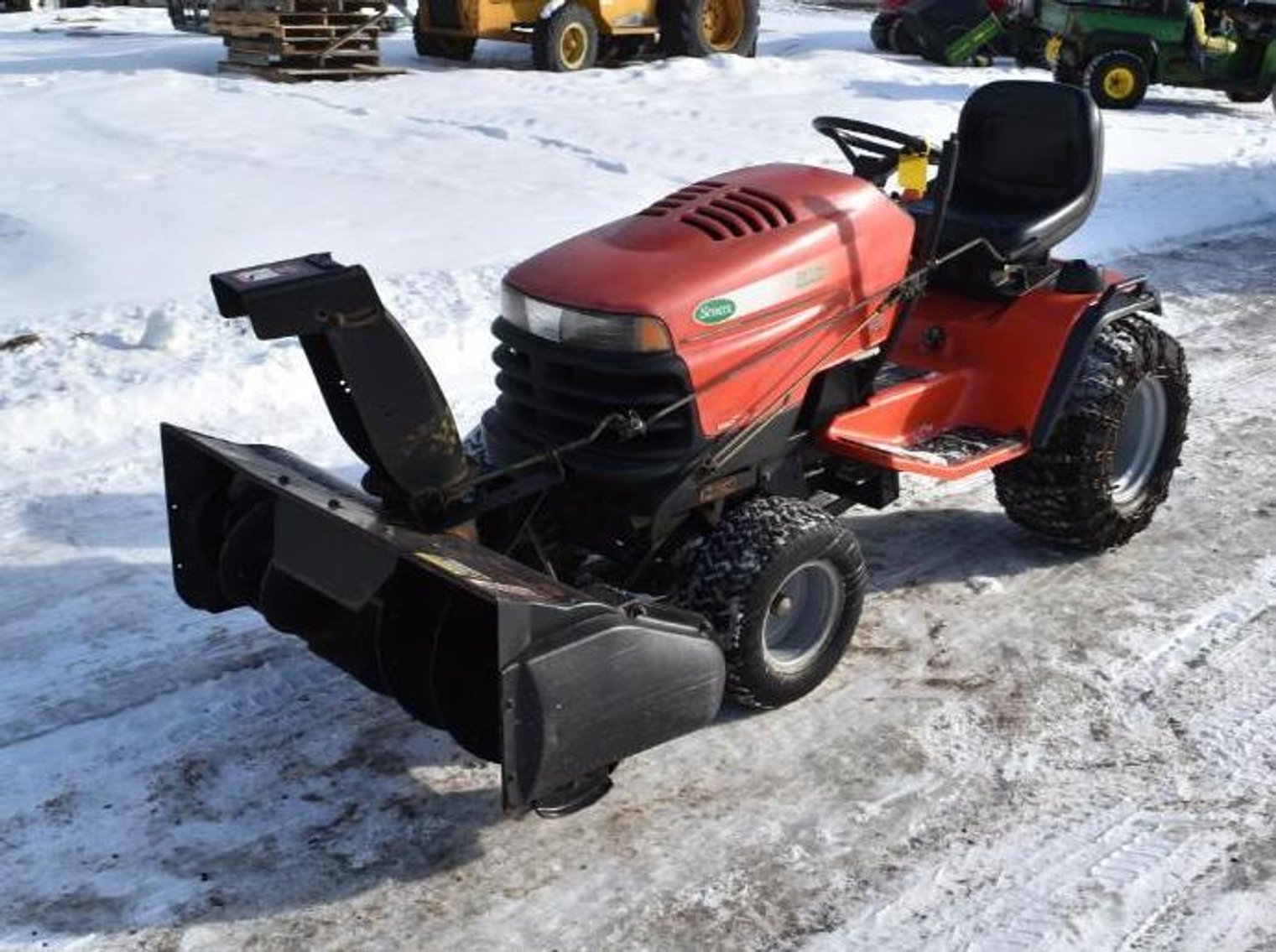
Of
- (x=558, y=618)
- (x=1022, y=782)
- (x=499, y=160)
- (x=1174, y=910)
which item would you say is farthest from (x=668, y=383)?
(x=499, y=160)

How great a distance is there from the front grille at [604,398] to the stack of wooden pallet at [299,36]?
10100 millimetres

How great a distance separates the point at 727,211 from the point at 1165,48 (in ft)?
42.1

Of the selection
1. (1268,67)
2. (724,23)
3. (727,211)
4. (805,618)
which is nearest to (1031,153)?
(727,211)

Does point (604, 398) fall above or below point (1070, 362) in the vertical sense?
above

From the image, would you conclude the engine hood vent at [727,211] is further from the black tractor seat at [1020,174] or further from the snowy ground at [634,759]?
the snowy ground at [634,759]

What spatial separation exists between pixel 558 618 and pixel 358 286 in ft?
2.70

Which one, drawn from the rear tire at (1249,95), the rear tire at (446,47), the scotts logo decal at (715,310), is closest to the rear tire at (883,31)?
the rear tire at (1249,95)

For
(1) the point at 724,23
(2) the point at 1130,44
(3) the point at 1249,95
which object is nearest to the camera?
(2) the point at 1130,44

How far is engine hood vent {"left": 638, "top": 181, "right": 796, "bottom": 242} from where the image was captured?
3754mm

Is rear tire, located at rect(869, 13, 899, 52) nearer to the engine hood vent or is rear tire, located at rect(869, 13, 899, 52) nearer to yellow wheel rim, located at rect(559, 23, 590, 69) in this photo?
yellow wheel rim, located at rect(559, 23, 590, 69)

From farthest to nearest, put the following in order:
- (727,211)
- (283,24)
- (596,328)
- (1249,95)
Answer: (1249,95), (283,24), (727,211), (596,328)

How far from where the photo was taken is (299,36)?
42.8 ft

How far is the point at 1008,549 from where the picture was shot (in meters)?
4.76

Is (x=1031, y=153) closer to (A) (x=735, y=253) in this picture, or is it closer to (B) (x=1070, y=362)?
(B) (x=1070, y=362)
